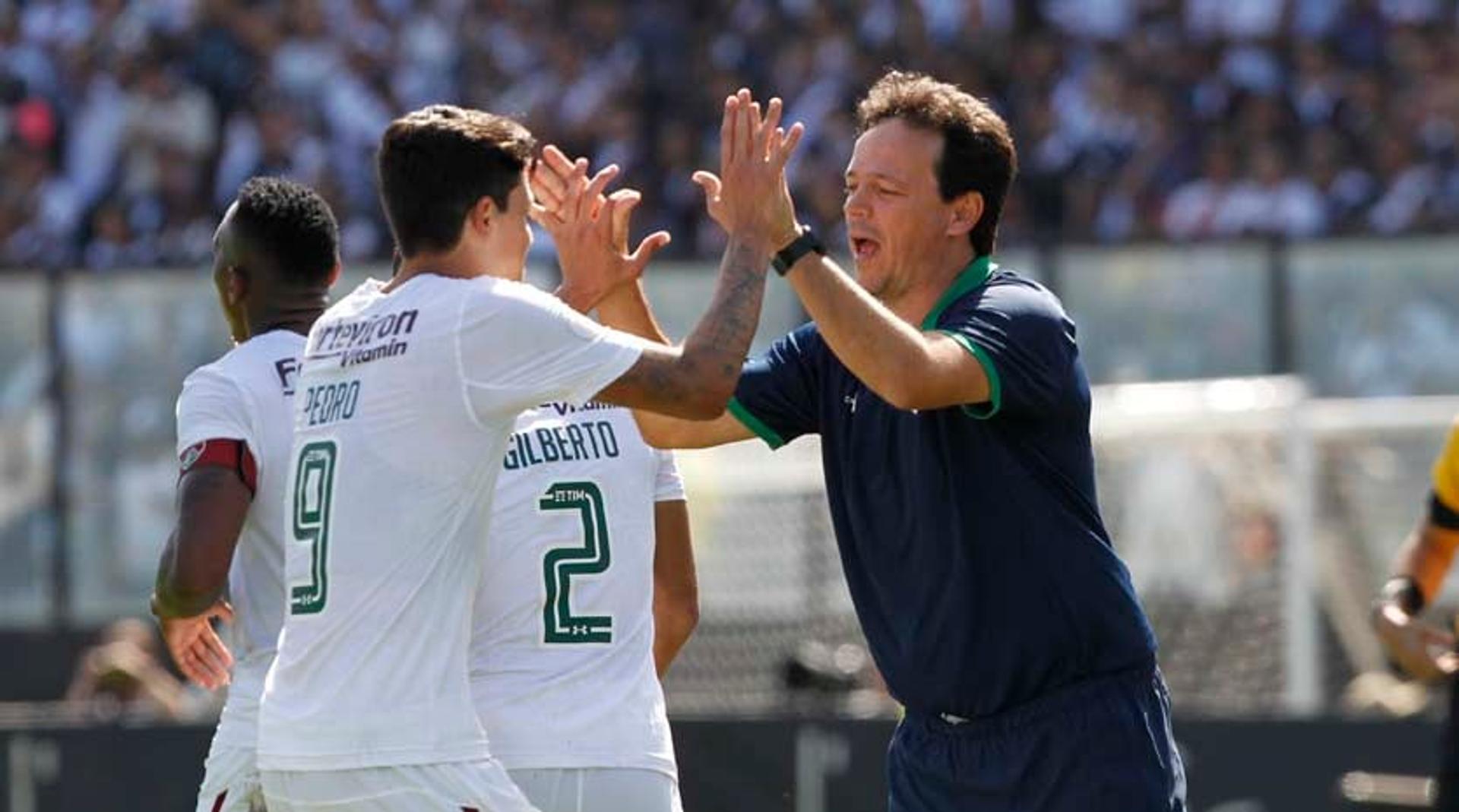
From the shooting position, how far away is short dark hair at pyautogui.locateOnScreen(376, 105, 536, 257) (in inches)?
210

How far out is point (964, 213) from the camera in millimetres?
5840

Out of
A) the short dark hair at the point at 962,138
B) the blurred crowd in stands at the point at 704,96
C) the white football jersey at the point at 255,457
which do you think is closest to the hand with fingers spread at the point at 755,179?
the short dark hair at the point at 962,138

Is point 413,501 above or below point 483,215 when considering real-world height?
below

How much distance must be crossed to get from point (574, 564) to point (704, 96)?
572 inches

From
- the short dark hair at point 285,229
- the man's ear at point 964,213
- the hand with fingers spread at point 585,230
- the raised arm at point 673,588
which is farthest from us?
the raised arm at point 673,588

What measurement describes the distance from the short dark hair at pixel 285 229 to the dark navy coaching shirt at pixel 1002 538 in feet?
4.77

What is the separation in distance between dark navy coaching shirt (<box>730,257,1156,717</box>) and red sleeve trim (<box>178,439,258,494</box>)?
1.35 m

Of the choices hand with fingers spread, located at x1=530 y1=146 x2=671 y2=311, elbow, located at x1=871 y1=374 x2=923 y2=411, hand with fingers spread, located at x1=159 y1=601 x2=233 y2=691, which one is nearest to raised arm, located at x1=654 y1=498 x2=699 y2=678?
hand with fingers spread, located at x1=530 y1=146 x2=671 y2=311

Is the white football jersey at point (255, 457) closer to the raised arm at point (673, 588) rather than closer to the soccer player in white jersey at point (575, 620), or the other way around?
the soccer player in white jersey at point (575, 620)

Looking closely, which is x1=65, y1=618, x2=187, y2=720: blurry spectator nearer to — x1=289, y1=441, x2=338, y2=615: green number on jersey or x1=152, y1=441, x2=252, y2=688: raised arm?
x1=152, y1=441, x2=252, y2=688: raised arm

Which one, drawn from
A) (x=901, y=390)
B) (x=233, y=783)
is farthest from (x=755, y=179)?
(x=233, y=783)

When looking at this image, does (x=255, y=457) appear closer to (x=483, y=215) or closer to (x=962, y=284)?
(x=483, y=215)

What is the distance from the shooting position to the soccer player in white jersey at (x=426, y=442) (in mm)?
5184

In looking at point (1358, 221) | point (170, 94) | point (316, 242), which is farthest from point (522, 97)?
point (316, 242)
